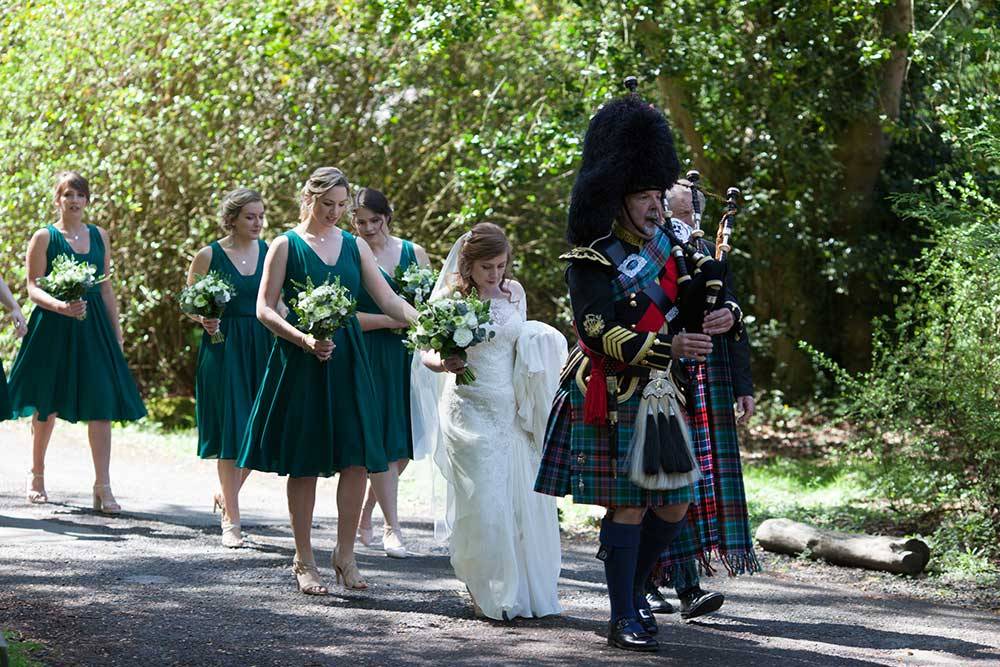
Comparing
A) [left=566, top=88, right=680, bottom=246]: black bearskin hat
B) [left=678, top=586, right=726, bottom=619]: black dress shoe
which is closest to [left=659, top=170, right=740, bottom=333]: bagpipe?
[left=566, top=88, right=680, bottom=246]: black bearskin hat

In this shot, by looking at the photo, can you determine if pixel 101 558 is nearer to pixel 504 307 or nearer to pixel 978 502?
pixel 504 307

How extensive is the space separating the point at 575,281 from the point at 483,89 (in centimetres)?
949

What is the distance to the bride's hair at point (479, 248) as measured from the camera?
6621 millimetres

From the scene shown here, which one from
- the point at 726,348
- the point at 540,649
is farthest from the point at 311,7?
the point at 540,649

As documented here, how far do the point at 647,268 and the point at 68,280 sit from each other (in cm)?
475

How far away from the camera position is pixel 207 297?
8.28m

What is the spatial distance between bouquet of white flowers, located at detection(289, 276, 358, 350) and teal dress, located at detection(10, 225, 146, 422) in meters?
3.16

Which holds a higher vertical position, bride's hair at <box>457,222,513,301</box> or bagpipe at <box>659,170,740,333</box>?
bride's hair at <box>457,222,513,301</box>

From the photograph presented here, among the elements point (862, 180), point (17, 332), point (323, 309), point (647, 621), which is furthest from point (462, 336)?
point (862, 180)

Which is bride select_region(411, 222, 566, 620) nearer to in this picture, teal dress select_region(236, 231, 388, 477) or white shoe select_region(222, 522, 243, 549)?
teal dress select_region(236, 231, 388, 477)

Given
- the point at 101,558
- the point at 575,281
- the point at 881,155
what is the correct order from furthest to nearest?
the point at 881,155, the point at 101,558, the point at 575,281

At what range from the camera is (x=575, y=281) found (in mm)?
5703

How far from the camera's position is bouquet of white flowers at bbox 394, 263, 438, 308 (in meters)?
8.09

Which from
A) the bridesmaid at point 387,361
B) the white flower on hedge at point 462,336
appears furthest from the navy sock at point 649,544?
the bridesmaid at point 387,361
